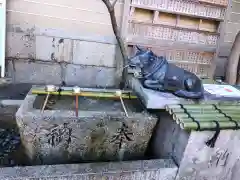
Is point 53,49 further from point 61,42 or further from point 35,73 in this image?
Answer: point 35,73

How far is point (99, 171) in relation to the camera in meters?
1.97

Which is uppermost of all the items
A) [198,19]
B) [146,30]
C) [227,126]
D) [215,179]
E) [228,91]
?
[198,19]

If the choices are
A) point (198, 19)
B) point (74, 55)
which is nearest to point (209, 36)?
point (198, 19)

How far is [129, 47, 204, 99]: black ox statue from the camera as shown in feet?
7.85

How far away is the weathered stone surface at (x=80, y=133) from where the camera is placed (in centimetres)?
206

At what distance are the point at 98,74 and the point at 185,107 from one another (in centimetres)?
251

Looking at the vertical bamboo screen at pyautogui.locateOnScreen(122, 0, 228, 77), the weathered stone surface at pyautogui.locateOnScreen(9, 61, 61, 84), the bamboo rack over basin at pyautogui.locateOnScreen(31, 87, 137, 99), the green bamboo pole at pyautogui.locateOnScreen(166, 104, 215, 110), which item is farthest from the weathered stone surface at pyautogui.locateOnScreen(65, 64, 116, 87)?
the green bamboo pole at pyautogui.locateOnScreen(166, 104, 215, 110)

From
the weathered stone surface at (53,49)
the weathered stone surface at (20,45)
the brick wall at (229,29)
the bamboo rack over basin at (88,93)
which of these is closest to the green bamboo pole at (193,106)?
the bamboo rack over basin at (88,93)

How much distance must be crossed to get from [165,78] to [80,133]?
1.03 m

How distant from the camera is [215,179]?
2.42m

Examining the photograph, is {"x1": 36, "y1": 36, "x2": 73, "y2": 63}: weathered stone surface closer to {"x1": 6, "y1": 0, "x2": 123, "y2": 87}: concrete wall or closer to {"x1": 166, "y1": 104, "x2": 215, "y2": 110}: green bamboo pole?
{"x1": 6, "y1": 0, "x2": 123, "y2": 87}: concrete wall

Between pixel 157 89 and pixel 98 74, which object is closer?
pixel 157 89

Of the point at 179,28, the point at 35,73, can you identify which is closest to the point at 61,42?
the point at 35,73

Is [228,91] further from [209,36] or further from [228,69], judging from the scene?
[209,36]
